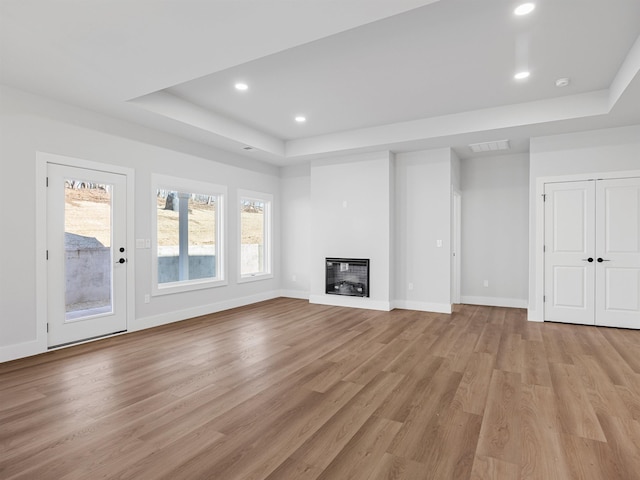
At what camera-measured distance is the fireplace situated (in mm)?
6217

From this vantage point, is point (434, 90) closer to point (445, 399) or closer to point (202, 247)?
point (445, 399)

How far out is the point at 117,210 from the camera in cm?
446

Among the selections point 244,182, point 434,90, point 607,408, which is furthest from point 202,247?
point 607,408

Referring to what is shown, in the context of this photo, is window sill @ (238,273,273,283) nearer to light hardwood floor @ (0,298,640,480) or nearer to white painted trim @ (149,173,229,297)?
white painted trim @ (149,173,229,297)

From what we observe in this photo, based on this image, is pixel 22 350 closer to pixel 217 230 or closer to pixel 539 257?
pixel 217 230

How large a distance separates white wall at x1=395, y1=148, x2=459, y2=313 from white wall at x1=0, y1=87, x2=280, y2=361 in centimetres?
314

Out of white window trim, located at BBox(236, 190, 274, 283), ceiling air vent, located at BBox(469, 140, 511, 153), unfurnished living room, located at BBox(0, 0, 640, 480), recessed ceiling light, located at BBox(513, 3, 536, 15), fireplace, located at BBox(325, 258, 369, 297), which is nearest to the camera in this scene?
unfurnished living room, located at BBox(0, 0, 640, 480)

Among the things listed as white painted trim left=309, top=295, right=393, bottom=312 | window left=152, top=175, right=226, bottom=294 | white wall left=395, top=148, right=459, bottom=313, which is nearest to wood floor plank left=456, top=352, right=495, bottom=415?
white wall left=395, top=148, right=459, bottom=313

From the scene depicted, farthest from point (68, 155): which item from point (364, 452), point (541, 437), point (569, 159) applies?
point (569, 159)

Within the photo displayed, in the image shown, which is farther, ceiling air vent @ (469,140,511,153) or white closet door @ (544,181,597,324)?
ceiling air vent @ (469,140,511,153)

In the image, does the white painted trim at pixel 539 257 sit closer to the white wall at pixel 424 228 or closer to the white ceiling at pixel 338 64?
the white ceiling at pixel 338 64

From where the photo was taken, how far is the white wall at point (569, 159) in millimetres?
→ 4738

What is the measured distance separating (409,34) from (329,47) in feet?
2.36

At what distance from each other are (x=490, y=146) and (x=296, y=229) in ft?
12.8
